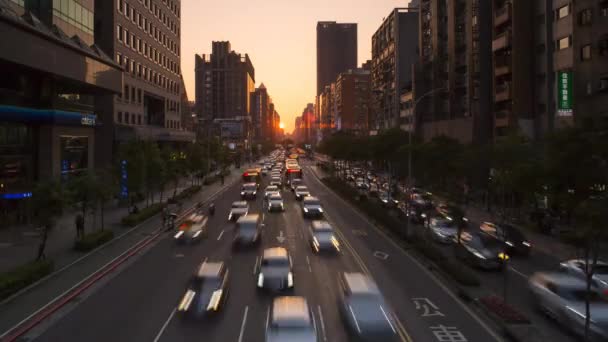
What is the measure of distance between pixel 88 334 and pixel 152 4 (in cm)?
7062

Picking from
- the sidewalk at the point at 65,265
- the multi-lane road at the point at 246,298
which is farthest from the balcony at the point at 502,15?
the sidewalk at the point at 65,265

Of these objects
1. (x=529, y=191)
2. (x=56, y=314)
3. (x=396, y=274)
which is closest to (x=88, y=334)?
(x=56, y=314)

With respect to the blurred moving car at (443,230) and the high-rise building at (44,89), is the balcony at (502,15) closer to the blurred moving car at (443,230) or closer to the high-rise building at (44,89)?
the blurred moving car at (443,230)

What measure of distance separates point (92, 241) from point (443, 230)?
21.2 m

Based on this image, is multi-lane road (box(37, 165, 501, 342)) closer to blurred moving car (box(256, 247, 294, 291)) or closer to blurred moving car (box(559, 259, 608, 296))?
blurred moving car (box(256, 247, 294, 291))

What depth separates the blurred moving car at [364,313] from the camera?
13.9 meters

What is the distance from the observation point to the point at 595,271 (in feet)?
67.5

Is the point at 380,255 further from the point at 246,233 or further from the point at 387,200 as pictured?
the point at 387,200

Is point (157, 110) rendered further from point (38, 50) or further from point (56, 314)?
point (56, 314)

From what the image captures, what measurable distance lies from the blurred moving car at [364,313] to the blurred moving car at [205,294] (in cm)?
442

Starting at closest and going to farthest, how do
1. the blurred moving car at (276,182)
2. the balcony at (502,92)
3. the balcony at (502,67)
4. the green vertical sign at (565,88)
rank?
the green vertical sign at (565,88) < the balcony at (502,92) < the balcony at (502,67) < the blurred moving car at (276,182)

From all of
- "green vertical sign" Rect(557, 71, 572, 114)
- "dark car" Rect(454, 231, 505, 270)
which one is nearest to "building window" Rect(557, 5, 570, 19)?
"green vertical sign" Rect(557, 71, 572, 114)

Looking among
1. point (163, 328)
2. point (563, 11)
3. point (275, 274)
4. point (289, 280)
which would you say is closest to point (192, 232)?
point (275, 274)

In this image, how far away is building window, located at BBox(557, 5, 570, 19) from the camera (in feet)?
146
